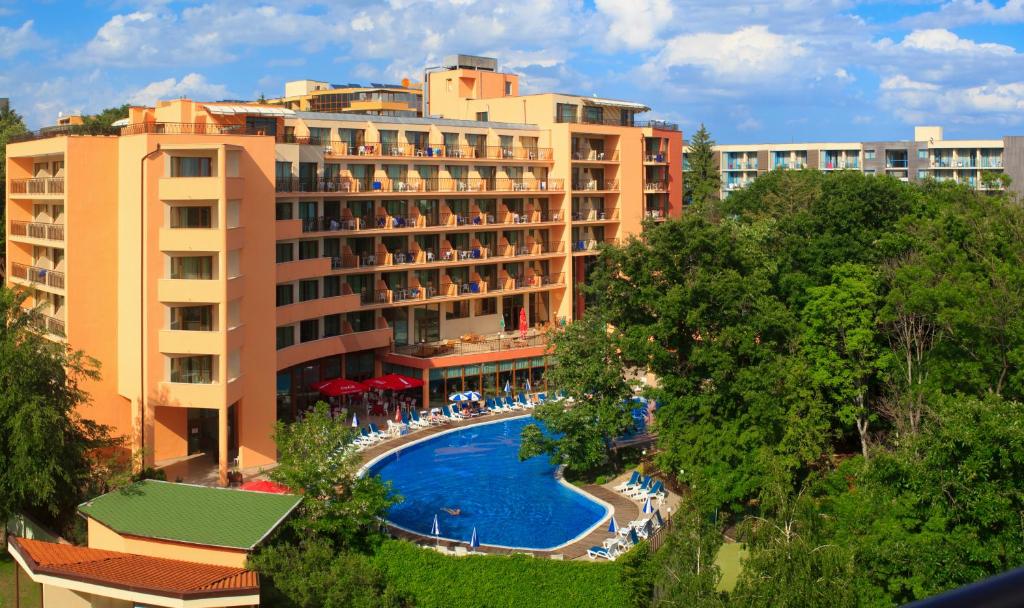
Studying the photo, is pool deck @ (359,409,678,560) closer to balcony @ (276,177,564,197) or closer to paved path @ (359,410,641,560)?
paved path @ (359,410,641,560)

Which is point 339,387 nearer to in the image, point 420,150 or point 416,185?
point 416,185

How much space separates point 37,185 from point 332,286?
42.2 feet

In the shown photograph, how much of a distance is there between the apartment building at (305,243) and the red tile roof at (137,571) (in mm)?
9814

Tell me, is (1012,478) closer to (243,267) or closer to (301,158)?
(243,267)

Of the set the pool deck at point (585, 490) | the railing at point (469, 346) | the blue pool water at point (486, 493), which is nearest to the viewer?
the pool deck at point (585, 490)

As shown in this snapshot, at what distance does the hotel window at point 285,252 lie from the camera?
42969mm

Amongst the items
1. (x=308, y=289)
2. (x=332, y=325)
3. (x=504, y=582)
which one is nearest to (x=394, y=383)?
(x=332, y=325)

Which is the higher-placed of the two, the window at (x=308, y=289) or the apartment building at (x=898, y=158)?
the apartment building at (x=898, y=158)

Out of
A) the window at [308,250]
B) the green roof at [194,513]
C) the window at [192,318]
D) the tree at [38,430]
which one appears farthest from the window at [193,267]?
the window at [308,250]

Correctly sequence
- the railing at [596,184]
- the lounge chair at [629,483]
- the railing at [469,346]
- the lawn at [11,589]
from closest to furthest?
1. the lawn at [11,589]
2. the lounge chair at [629,483]
3. the railing at [469,346]
4. the railing at [596,184]

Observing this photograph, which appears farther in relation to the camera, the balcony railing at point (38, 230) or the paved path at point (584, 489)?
the balcony railing at point (38, 230)

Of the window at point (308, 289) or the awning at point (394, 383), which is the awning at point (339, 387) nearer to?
the awning at point (394, 383)

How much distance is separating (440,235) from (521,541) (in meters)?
25.8

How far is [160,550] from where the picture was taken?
25297 mm
